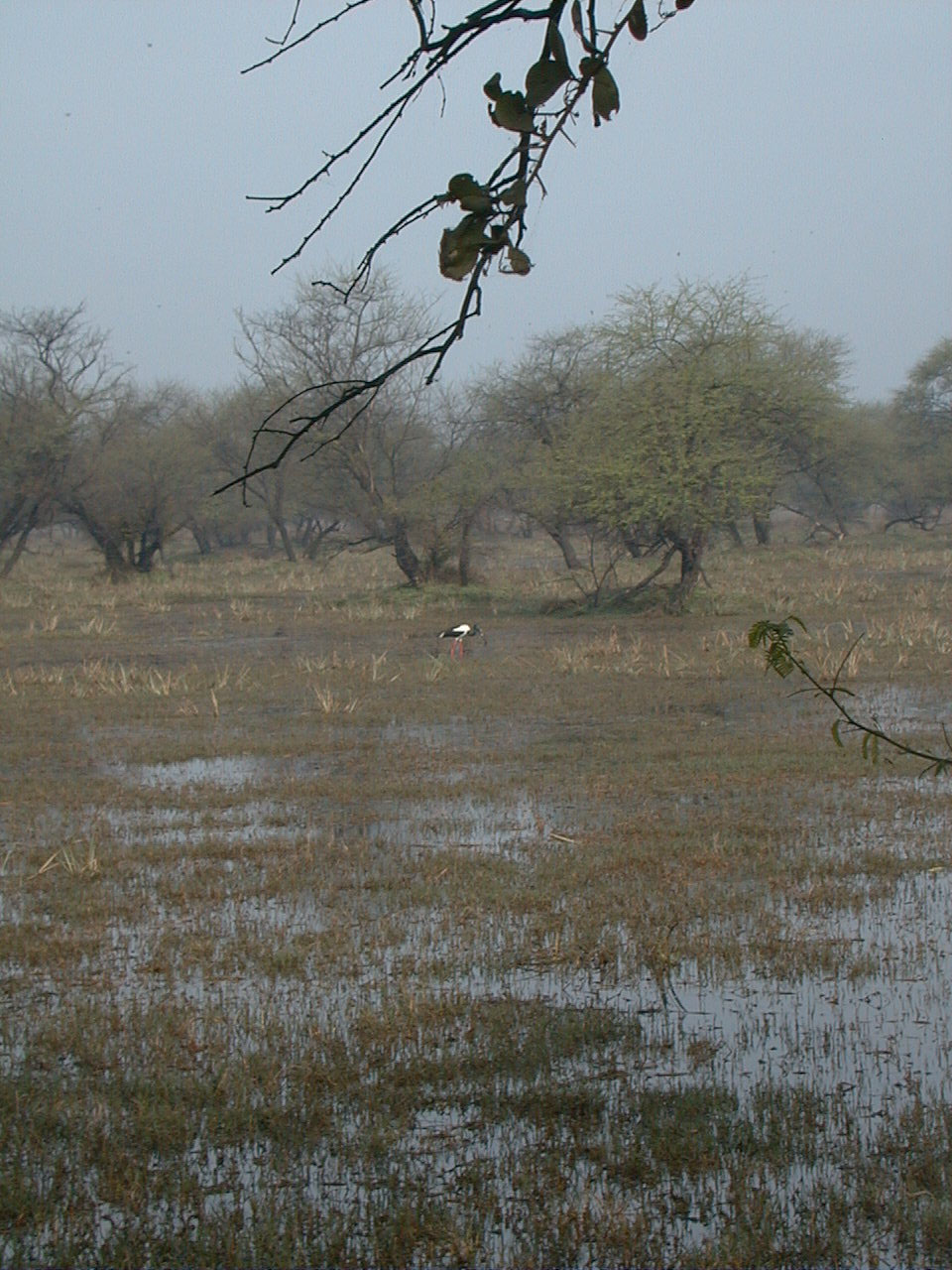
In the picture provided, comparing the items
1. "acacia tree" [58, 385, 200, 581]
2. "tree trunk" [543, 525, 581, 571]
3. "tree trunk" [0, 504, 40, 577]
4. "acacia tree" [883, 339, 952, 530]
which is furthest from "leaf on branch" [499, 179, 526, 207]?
"acacia tree" [883, 339, 952, 530]

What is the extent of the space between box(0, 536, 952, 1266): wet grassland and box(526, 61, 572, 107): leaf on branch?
2.93 metres

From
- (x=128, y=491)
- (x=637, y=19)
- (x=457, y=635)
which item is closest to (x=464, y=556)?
(x=128, y=491)

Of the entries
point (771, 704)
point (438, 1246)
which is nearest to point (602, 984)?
point (438, 1246)

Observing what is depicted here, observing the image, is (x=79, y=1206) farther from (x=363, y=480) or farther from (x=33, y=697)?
(x=363, y=480)

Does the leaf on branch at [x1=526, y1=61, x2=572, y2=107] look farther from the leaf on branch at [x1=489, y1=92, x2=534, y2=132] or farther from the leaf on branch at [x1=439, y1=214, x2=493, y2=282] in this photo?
the leaf on branch at [x1=439, y1=214, x2=493, y2=282]

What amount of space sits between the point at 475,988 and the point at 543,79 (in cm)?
423

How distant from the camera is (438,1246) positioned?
3.99m

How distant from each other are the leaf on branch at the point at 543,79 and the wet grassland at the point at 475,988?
2.93 meters

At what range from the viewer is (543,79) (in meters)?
2.99

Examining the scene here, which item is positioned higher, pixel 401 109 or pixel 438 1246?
pixel 401 109

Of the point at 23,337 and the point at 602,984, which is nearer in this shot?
the point at 602,984

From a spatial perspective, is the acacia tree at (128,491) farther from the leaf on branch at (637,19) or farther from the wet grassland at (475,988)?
the leaf on branch at (637,19)

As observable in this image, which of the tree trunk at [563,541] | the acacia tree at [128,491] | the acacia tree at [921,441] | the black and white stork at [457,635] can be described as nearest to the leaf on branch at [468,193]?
the black and white stork at [457,635]

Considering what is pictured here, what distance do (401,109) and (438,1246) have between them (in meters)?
2.97
